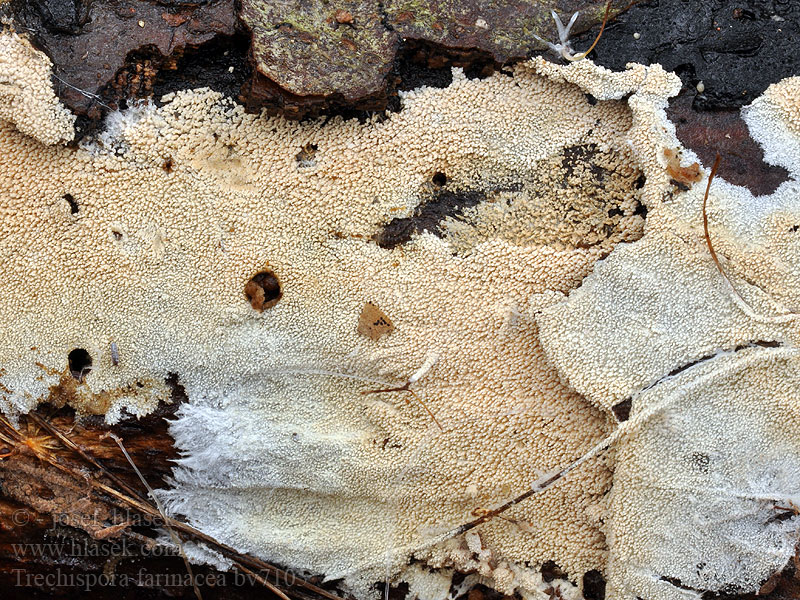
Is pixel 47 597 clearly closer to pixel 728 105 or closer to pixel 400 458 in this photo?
pixel 400 458

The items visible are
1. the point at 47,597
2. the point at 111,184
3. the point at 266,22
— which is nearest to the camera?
the point at 266,22

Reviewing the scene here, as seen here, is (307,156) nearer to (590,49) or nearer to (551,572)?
(590,49)

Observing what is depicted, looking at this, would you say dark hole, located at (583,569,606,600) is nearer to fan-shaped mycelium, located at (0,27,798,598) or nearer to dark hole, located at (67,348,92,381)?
fan-shaped mycelium, located at (0,27,798,598)

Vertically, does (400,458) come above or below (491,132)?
below

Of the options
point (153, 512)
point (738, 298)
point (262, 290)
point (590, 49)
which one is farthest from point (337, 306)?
point (738, 298)

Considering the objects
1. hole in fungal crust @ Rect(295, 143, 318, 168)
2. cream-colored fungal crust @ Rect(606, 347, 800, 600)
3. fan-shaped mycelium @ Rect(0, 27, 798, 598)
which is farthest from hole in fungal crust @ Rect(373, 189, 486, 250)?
cream-colored fungal crust @ Rect(606, 347, 800, 600)

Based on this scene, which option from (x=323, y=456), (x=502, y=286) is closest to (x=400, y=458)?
(x=323, y=456)
